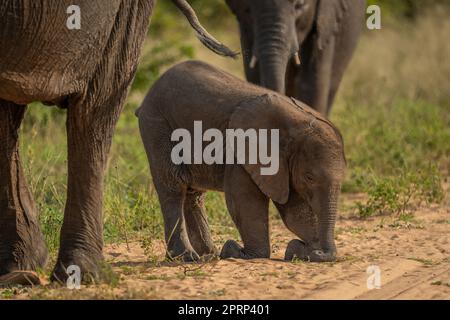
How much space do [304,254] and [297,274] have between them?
54 centimetres

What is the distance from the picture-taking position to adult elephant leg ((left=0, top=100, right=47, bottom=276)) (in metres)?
6.03

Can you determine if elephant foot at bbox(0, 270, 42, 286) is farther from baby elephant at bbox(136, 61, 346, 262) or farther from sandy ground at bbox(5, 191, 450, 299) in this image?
baby elephant at bbox(136, 61, 346, 262)

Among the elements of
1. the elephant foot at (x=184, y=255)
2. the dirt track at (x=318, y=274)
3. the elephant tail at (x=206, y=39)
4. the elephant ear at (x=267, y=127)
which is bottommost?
the dirt track at (x=318, y=274)

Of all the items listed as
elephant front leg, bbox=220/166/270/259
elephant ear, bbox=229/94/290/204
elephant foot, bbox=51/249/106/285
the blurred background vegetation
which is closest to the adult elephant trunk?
the blurred background vegetation

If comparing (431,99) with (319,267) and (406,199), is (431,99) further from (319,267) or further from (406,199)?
(319,267)

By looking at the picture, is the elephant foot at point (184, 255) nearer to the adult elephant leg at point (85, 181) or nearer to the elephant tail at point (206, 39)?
the adult elephant leg at point (85, 181)

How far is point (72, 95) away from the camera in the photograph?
577cm

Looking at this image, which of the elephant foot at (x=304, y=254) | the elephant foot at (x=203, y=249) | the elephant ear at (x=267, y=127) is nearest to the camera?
the elephant foot at (x=304, y=254)

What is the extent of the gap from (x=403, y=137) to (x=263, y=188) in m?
4.44

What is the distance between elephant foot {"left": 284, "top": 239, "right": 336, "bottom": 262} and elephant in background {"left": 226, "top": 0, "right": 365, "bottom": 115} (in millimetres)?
1980

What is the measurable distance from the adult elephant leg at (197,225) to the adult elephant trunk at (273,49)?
4.78 ft

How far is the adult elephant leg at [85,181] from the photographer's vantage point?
5832 mm

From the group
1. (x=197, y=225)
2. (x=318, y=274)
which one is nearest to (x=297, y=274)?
(x=318, y=274)

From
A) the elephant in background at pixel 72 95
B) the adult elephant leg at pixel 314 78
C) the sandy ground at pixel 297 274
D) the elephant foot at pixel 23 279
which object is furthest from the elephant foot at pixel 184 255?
the adult elephant leg at pixel 314 78
